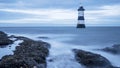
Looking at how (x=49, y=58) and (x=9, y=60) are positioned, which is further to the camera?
(x=49, y=58)

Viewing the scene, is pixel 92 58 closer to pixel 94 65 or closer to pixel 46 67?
pixel 94 65

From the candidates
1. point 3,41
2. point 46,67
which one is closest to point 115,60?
point 46,67

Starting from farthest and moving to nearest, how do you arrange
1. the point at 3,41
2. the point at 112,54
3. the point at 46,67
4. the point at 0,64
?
the point at 3,41 → the point at 112,54 → the point at 46,67 → the point at 0,64

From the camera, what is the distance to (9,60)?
16.1m

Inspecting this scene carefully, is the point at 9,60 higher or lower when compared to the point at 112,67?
higher

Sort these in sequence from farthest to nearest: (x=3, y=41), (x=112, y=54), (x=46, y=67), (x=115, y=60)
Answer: (x=3, y=41), (x=112, y=54), (x=115, y=60), (x=46, y=67)

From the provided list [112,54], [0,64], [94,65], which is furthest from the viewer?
[112,54]

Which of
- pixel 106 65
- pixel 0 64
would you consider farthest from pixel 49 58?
pixel 0 64

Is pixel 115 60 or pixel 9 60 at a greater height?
pixel 9 60

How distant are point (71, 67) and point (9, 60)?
211 inches

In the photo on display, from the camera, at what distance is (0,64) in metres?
15.6

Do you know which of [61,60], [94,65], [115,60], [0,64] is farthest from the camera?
[115,60]

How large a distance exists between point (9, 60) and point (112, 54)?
13865 mm

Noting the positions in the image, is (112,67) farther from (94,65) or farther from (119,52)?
(119,52)
